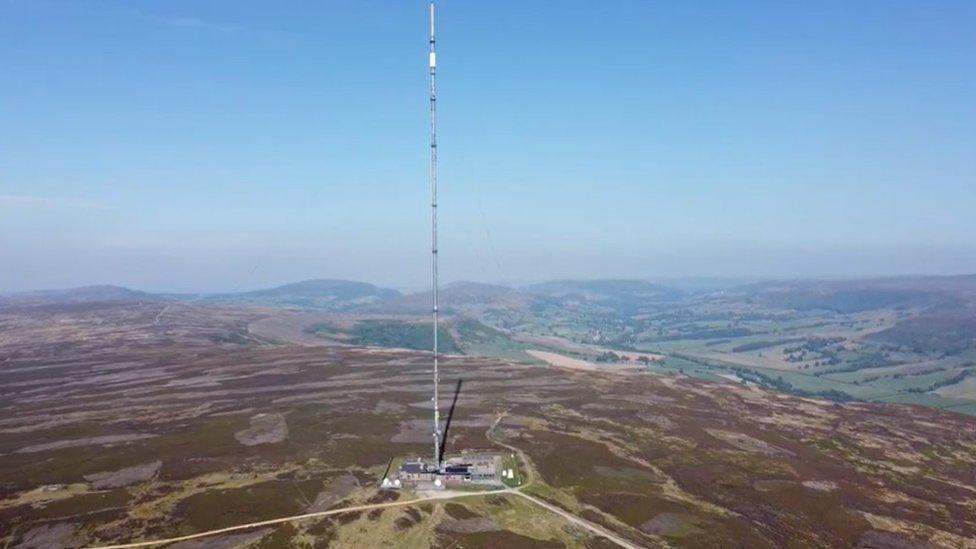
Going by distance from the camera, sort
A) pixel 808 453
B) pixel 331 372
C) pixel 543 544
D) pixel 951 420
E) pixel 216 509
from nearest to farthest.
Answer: pixel 543 544 < pixel 216 509 < pixel 808 453 < pixel 951 420 < pixel 331 372

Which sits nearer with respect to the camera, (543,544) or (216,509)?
(543,544)

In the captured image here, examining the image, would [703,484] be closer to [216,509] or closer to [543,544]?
[543,544]

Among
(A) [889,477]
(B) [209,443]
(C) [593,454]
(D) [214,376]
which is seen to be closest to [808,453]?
(A) [889,477]

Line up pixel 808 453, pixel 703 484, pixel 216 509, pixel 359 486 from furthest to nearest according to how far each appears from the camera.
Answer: pixel 808 453
pixel 703 484
pixel 359 486
pixel 216 509

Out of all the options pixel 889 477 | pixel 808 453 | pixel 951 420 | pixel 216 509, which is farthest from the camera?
pixel 951 420

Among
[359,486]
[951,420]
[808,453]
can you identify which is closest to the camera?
[359,486]

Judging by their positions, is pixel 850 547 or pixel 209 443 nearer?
pixel 850 547

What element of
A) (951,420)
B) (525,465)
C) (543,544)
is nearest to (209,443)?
(525,465)

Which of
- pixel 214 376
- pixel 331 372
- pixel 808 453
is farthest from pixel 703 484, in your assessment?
pixel 214 376

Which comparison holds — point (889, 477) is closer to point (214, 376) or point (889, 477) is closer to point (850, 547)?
point (850, 547)
